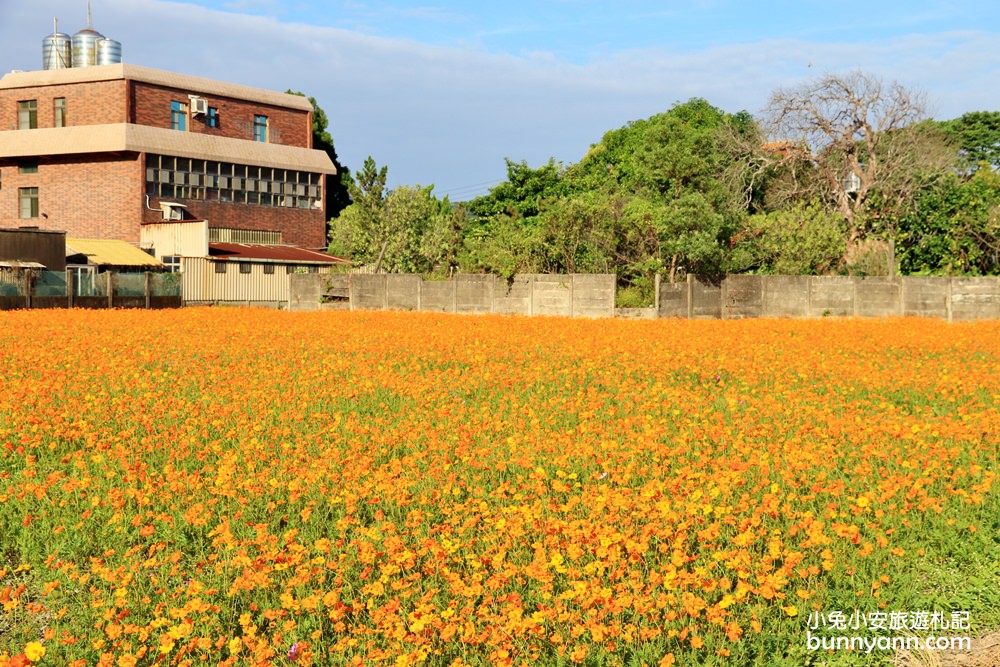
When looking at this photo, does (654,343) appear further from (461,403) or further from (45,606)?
(45,606)

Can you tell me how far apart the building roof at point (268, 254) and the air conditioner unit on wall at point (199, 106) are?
856 cm

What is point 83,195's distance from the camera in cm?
5312

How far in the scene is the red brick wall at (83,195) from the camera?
52.1 metres

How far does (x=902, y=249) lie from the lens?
37531mm

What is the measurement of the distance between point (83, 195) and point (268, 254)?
11.4 m

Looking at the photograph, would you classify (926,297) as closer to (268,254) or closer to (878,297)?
(878,297)

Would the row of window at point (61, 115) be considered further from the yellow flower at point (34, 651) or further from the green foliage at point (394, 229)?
the yellow flower at point (34, 651)

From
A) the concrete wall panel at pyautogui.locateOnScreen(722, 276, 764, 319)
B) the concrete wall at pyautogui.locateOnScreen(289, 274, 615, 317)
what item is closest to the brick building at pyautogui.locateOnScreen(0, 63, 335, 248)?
the concrete wall at pyautogui.locateOnScreen(289, 274, 615, 317)

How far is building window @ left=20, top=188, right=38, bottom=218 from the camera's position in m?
54.8

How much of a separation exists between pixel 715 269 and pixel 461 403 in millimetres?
23843

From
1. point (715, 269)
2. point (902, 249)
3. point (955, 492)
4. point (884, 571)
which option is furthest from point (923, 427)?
point (902, 249)

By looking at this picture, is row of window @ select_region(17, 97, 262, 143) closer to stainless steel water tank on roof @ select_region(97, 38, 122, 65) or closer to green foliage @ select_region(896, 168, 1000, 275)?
stainless steel water tank on roof @ select_region(97, 38, 122, 65)

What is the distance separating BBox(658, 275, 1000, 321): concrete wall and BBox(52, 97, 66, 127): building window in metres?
41.4

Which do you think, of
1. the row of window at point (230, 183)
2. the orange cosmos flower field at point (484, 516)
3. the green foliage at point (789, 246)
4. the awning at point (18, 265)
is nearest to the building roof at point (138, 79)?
the row of window at point (230, 183)
